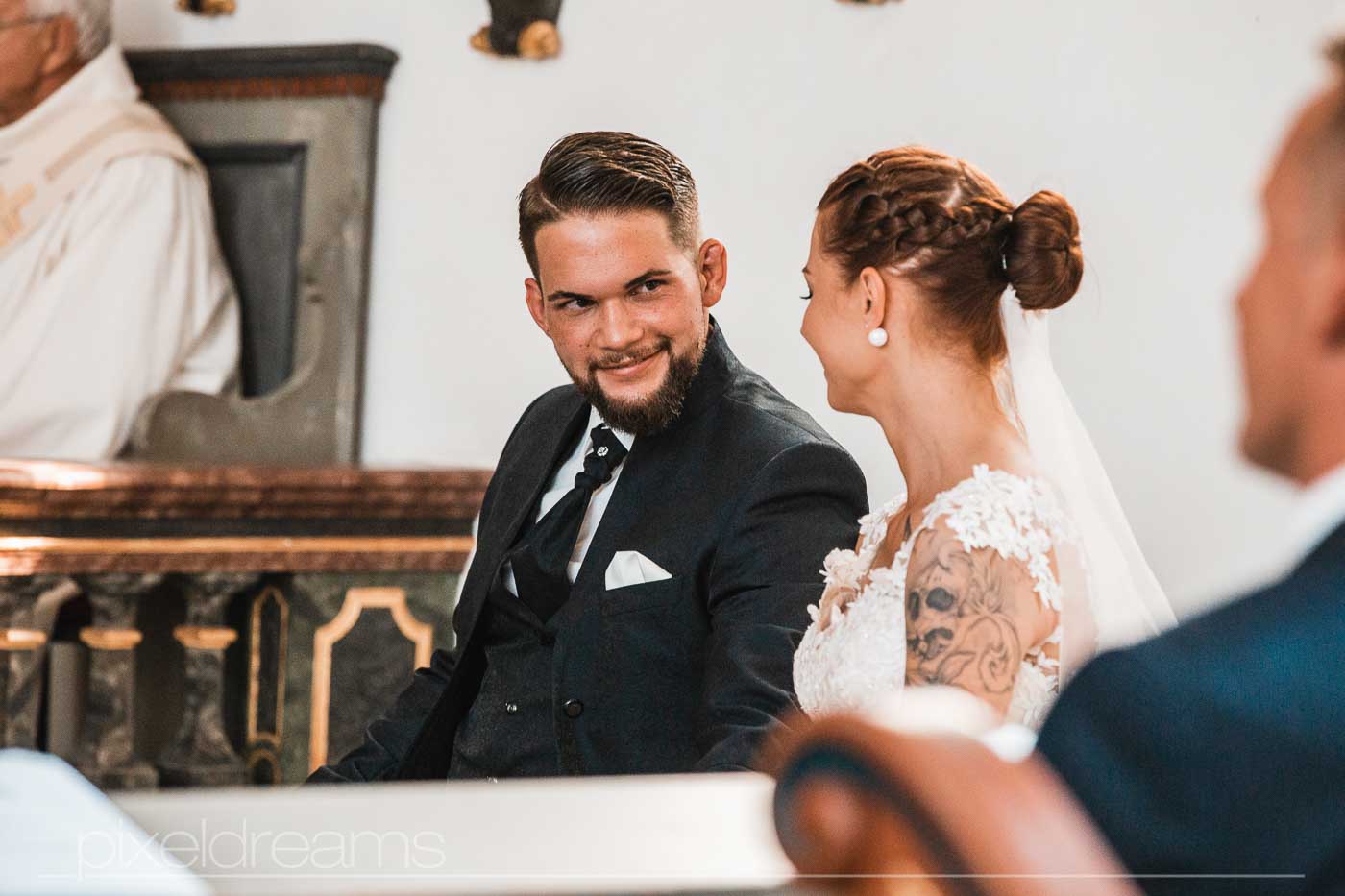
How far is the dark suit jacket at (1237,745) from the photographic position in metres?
0.43

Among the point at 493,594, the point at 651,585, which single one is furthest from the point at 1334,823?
the point at 493,594

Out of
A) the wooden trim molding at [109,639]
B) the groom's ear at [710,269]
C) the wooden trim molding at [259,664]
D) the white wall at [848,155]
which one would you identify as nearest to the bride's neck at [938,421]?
the groom's ear at [710,269]

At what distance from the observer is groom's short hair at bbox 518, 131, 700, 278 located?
7.54ft

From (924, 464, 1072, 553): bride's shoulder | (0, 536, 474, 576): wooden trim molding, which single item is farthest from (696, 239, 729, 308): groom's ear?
(0, 536, 474, 576): wooden trim molding

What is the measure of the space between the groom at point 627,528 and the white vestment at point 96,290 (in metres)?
1.84

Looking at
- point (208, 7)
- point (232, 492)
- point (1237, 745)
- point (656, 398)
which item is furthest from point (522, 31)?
point (1237, 745)

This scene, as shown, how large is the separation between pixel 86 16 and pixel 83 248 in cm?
63

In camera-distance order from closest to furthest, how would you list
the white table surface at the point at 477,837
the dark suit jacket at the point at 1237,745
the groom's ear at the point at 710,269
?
the dark suit jacket at the point at 1237,745 < the white table surface at the point at 477,837 < the groom's ear at the point at 710,269

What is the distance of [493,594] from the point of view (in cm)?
232

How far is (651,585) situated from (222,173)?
2.74 metres

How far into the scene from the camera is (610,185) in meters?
2.30

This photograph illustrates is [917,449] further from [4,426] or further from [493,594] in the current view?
[4,426]

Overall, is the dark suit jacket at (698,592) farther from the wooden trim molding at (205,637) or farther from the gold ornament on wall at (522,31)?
the gold ornament on wall at (522,31)

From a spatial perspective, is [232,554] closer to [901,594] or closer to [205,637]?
[205,637]
